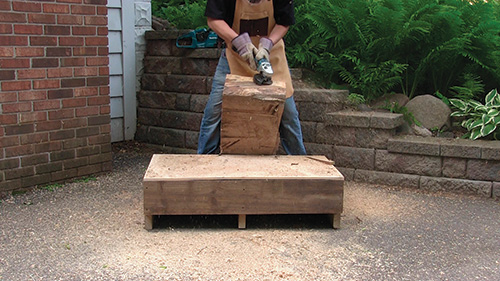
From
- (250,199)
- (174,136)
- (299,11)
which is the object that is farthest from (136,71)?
(250,199)

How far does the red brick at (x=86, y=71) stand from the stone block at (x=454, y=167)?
11.1 ft

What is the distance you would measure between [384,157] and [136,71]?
10.4ft

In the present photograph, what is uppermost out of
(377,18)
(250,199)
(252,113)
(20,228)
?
(377,18)

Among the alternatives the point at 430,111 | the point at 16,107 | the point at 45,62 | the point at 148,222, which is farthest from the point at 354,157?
the point at 16,107

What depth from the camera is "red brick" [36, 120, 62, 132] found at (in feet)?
16.6

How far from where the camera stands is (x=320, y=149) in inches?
223

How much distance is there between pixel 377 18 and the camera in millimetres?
5781

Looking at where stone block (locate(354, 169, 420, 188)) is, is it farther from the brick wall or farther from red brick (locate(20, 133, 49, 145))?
red brick (locate(20, 133, 49, 145))

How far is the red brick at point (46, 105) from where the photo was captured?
Result: 5004mm

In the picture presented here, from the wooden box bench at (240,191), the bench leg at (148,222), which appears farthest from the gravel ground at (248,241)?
the wooden box bench at (240,191)

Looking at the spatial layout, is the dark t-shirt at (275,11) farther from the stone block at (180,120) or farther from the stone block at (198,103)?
the stone block at (180,120)

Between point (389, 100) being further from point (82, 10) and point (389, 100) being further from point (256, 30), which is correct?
point (82, 10)

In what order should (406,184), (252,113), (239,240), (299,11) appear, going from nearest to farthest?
(239,240)
(252,113)
(406,184)
(299,11)

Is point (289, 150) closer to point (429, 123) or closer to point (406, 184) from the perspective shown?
point (406, 184)
